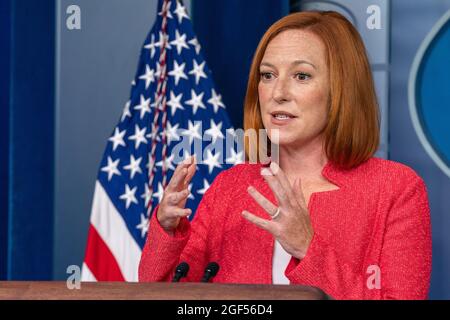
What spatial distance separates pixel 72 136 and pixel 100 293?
180cm

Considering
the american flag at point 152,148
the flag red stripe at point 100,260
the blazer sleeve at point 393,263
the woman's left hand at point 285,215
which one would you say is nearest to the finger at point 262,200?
the woman's left hand at point 285,215

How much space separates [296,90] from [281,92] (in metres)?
0.04

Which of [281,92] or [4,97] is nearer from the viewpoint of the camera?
[281,92]

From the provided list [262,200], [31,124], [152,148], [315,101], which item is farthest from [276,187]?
[31,124]

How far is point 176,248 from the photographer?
5.60 feet

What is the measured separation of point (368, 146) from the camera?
1800 mm

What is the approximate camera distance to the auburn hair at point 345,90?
1766 mm

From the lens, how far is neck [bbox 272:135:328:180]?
1.83 meters

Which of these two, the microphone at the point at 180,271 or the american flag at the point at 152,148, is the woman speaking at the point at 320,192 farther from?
the american flag at the point at 152,148

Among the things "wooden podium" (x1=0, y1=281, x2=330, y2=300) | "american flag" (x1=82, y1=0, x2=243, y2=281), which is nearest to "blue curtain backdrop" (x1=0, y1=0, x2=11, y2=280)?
"american flag" (x1=82, y1=0, x2=243, y2=281)

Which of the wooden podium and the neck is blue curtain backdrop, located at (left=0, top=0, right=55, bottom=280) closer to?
the neck

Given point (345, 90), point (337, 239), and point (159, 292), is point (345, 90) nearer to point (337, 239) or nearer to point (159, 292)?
point (337, 239)

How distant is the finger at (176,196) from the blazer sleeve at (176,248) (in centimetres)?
8

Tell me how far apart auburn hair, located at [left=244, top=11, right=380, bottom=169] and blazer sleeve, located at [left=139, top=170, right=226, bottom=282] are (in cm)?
32
